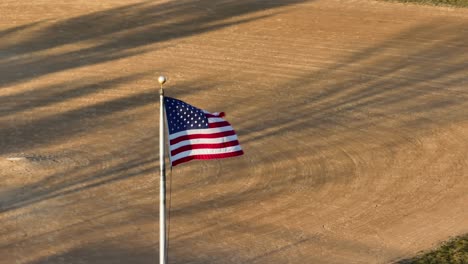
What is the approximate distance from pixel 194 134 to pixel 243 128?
1000cm

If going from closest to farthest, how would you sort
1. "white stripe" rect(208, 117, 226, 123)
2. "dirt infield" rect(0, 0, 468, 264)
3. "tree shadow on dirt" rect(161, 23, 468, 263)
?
"white stripe" rect(208, 117, 226, 123) < "dirt infield" rect(0, 0, 468, 264) < "tree shadow on dirt" rect(161, 23, 468, 263)

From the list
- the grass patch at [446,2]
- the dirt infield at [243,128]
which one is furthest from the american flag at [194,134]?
the grass patch at [446,2]

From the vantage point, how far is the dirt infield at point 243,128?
2128 cm

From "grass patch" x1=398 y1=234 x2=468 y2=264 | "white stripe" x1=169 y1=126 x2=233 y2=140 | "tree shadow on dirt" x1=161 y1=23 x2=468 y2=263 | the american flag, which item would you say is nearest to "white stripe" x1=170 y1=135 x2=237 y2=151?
the american flag

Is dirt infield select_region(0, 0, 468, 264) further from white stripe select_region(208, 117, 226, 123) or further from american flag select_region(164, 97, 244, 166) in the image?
white stripe select_region(208, 117, 226, 123)

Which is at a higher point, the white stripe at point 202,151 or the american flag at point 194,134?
the american flag at point 194,134

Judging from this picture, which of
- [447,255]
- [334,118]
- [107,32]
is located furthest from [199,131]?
[107,32]

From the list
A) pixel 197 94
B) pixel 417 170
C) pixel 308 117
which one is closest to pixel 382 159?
pixel 417 170

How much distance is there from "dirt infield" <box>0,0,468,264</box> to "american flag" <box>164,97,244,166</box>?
335cm

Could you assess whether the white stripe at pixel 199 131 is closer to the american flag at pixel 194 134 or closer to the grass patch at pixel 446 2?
the american flag at pixel 194 134

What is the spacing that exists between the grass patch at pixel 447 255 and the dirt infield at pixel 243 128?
1.09 feet

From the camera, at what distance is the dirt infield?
838 inches

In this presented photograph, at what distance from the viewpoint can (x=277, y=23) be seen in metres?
35.9

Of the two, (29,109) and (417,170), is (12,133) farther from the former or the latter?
(417,170)
